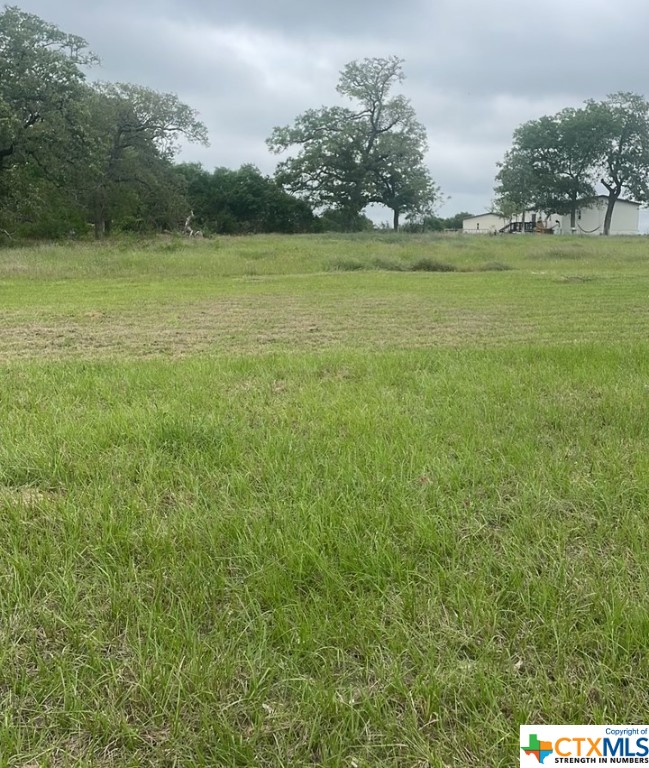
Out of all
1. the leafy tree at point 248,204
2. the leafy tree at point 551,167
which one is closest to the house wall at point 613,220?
the leafy tree at point 551,167

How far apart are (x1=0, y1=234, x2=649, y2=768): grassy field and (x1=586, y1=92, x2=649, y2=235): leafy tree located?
2319 inches

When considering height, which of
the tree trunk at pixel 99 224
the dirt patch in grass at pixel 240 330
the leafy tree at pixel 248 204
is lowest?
the dirt patch in grass at pixel 240 330

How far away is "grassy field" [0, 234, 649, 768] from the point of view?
5.22ft

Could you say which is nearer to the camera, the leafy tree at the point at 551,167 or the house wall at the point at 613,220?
the leafy tree at the point at 551,167

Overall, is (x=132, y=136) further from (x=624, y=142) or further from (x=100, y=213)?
(x=624, y=142)

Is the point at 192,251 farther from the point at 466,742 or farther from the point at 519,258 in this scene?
the point at 466,742

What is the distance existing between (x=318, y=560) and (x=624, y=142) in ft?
214

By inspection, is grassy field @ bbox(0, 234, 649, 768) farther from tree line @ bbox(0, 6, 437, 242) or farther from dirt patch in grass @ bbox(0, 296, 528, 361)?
tree line @ bbox(0, 6, 437, 242)

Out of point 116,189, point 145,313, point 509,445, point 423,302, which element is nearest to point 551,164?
point 116,189

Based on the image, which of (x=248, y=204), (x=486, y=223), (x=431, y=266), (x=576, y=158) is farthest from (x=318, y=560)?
(x=486, y=223)

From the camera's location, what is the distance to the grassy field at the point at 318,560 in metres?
1.59

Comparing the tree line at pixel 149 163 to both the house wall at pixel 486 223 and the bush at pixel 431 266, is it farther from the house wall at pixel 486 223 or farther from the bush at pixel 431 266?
the house wall at pixel 486 223

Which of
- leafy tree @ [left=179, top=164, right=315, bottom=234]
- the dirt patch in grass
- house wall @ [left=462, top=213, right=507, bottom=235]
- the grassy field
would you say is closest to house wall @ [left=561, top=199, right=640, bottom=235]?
house wall @ [left=462, top=213, right=507, bottom=235]

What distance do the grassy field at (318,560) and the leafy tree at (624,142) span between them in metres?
58.9
